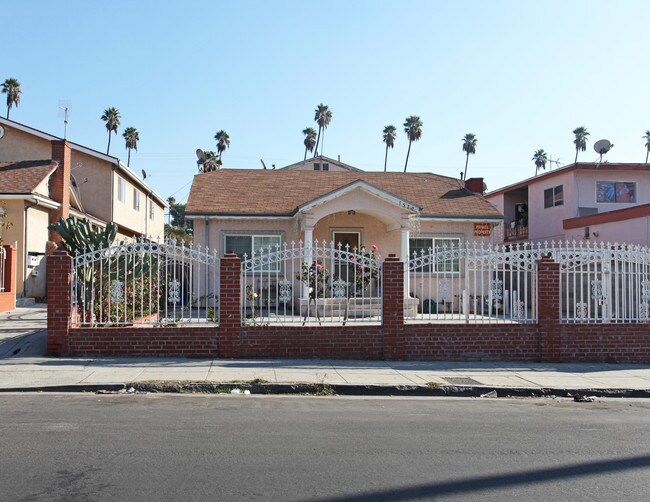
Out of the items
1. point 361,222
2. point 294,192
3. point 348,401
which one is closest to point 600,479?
point 348,401

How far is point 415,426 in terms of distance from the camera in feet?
25.3

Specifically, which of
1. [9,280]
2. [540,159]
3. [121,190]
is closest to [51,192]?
[9,280]

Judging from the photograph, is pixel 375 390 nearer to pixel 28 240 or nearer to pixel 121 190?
pixel 28 240

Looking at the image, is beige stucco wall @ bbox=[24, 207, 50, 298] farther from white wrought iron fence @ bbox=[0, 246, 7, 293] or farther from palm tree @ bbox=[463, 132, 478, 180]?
palm tree @ bbox=[463, 132, 478, 180]

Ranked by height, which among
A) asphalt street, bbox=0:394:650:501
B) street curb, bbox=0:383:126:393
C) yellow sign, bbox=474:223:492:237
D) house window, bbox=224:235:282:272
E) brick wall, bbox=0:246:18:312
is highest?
yellow sign, bbox=474:223:492:237

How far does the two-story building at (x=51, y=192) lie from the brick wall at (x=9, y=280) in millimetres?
2284

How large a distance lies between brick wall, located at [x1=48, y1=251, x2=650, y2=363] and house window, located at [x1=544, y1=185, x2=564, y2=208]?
1466cm

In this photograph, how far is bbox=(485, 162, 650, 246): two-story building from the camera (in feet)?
66.4

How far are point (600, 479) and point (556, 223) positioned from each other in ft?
74.7

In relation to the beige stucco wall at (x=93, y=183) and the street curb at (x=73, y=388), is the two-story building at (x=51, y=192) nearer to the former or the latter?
the beige stucco wall at (x=93, y=183)

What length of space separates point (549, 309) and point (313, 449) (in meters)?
7.65

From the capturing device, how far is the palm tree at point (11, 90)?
176ft

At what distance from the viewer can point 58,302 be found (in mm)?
11719

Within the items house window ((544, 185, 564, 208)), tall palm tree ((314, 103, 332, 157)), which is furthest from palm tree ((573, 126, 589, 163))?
house window ((544, 185, 564, 208))
